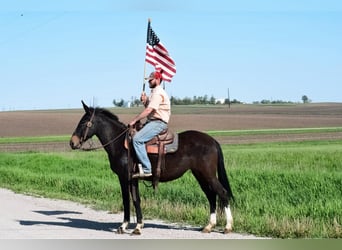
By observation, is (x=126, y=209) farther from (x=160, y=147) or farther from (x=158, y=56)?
(x=158, y=56)

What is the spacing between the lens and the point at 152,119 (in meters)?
10.7

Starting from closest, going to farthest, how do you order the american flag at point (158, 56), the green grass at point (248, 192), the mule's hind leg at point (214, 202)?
the mule's hind leg at point (214, 202)
the green grass at point (248, 192)
the american flag at point (158, 56)

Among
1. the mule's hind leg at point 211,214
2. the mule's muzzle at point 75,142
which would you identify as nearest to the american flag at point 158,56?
the mule's muzzle at point 75,142

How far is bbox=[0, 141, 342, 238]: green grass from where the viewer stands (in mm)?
10977

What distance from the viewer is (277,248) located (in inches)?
309

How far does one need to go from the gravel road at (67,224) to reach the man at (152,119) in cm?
116

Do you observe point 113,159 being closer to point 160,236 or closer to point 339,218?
point 160,236

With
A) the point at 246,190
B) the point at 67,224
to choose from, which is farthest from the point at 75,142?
the point at 246,190

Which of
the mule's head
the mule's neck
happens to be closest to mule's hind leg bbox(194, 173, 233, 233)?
the mule's neck

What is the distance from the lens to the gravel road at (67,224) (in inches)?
407

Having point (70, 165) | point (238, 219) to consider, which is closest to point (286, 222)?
point (238, 219)

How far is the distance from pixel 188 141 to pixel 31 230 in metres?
3.22

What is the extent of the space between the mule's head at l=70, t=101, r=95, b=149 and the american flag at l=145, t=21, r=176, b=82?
171cm

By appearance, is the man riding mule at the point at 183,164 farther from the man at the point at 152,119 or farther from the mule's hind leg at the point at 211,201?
the man at the point at 152,119
